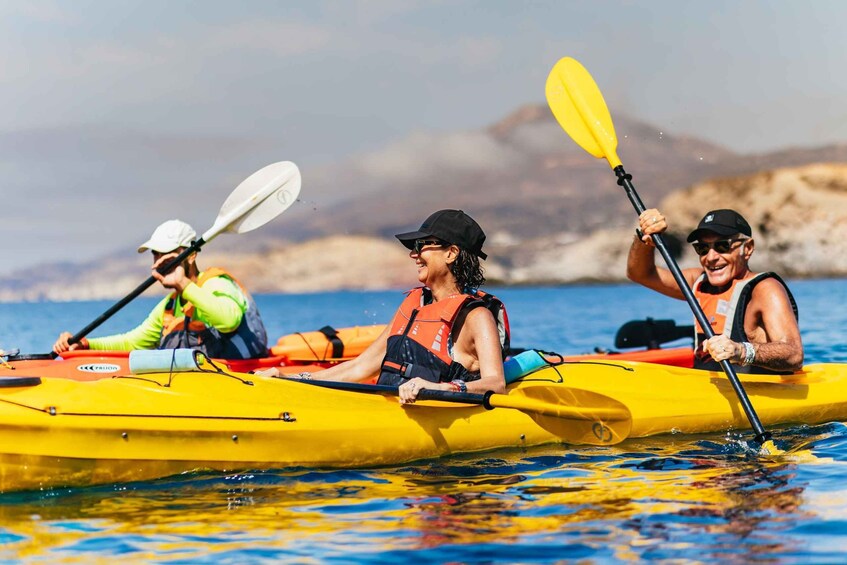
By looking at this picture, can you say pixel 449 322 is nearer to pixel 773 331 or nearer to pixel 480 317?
pixel 480 317

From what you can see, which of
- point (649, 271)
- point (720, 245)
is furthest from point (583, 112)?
point (720, 245)

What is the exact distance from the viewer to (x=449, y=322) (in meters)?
6.07

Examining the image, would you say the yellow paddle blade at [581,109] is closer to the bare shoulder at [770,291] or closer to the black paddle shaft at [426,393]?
A: the bare shoulder at [770,291]

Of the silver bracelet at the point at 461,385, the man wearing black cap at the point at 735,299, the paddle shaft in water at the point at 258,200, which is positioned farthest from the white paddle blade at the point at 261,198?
the silver bracelet at the point at 461,385

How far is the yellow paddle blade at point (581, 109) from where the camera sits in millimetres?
8305

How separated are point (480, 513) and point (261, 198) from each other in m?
4.40

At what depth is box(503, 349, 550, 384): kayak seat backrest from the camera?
655 cm

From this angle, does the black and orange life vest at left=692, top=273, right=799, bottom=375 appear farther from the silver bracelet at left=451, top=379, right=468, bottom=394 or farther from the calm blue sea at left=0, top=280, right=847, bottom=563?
the silver bracelet at left=451, top=379, right=468, bottom=394

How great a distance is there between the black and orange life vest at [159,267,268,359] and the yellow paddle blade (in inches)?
108

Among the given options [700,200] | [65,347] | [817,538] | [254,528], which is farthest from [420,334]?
[700,200]

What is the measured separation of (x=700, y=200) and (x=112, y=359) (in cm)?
9223

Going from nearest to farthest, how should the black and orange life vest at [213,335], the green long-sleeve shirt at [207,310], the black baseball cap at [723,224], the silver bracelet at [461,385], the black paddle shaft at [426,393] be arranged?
1. the black paddle shaft at [426,393]
2. the silver bracelet at [461,385]
3. the black baseball cap at [723,224]
4. the green long-sleeve shirt at [207,310]
5. the black and orange life vest at [213,335]

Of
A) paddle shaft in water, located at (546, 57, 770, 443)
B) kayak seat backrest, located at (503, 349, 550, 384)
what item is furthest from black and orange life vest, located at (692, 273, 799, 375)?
kayak seat backrest, located at (503, 349, 550, 384)

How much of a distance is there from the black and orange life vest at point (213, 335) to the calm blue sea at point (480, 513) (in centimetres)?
226
